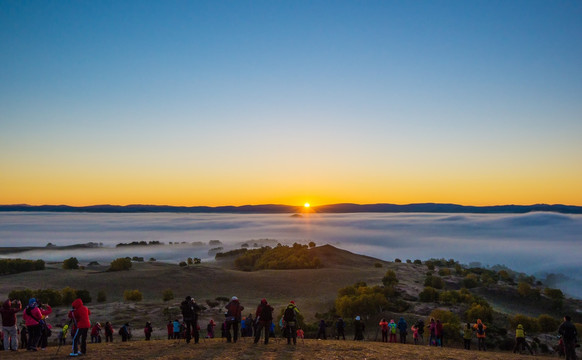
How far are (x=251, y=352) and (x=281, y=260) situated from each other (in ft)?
209

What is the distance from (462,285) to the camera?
191 feet

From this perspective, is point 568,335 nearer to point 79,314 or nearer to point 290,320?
point 290,320

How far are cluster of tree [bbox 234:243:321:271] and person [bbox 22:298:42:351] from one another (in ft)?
198

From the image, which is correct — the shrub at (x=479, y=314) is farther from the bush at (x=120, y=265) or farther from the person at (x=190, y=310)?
the bush at (x=120, y=265)

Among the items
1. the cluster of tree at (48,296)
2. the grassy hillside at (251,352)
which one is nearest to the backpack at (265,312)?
the grassy hillside at (251,352)

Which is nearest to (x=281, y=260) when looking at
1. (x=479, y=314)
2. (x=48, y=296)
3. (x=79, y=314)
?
(x=48, y=296)

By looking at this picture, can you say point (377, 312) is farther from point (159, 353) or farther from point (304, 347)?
point (159, 353)

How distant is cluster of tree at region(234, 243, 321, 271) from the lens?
72188mm

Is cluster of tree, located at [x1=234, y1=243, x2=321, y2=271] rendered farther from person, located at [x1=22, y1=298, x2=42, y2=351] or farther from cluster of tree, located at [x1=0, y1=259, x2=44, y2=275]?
person, located at [x1=22, y1=298, x2=42, y2=351]

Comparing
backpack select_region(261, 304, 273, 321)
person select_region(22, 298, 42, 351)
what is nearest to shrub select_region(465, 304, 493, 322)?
backpack select_region(261, 304, 273, 321)

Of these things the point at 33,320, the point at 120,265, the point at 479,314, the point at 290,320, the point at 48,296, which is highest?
the point at 33,320

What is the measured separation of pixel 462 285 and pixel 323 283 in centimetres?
2157

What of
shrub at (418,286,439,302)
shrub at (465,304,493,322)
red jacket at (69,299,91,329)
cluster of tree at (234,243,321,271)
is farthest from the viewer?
cluster of tree at (234,243,321,271)

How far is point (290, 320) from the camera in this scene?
46.8 ft
